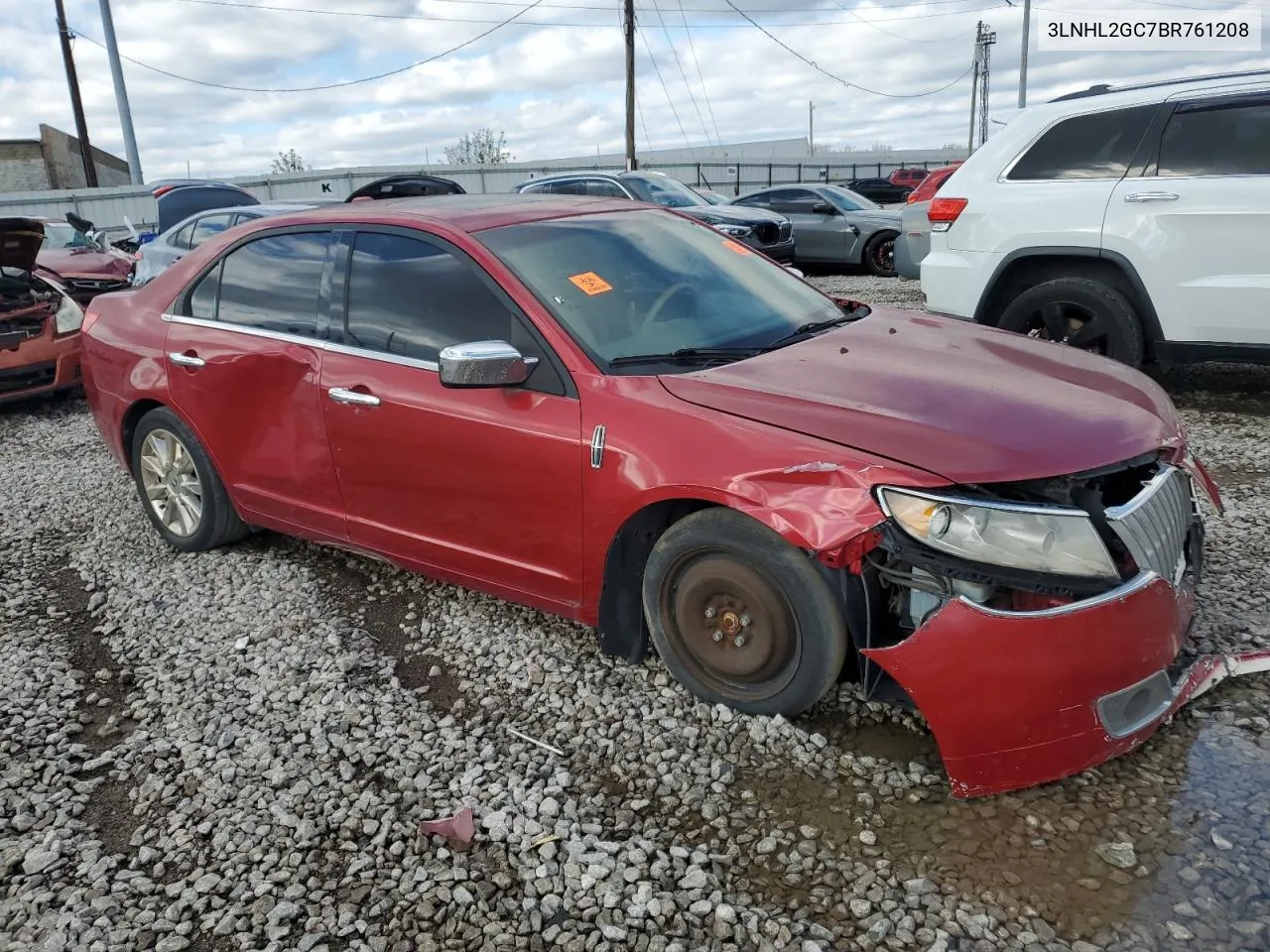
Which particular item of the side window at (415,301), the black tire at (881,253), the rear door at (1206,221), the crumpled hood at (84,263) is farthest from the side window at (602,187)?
the side window at (415,301)

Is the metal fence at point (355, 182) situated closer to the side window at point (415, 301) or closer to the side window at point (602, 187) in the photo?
the side window at point (602, 187)

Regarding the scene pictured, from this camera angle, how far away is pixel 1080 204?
580 centimetres

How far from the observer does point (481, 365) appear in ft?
9.97

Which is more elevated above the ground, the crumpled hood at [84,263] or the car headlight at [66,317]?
the crumpled hood at [84,263]

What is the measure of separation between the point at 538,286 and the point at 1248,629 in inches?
108

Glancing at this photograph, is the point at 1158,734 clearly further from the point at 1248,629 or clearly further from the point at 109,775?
the point at 109,775

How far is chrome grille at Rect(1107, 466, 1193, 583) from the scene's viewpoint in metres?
2.52

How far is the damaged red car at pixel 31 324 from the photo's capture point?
7.59 m

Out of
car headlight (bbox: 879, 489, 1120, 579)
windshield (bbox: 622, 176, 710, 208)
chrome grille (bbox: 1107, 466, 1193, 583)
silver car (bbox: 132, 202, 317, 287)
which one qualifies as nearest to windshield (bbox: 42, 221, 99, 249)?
silver car (bbox: 132, 202, 317, 287)

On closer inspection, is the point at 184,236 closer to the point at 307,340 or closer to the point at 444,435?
the point at 307,340

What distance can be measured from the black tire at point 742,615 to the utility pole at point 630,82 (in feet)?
91.7

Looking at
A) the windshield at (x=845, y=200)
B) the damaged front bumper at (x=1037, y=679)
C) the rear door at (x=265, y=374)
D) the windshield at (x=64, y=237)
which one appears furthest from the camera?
the windshield at (x=845, y=200)

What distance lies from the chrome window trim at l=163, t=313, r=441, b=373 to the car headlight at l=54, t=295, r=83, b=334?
14.0 ft

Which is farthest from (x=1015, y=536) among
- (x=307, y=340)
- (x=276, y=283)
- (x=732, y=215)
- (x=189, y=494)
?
(x=732, y=215)
